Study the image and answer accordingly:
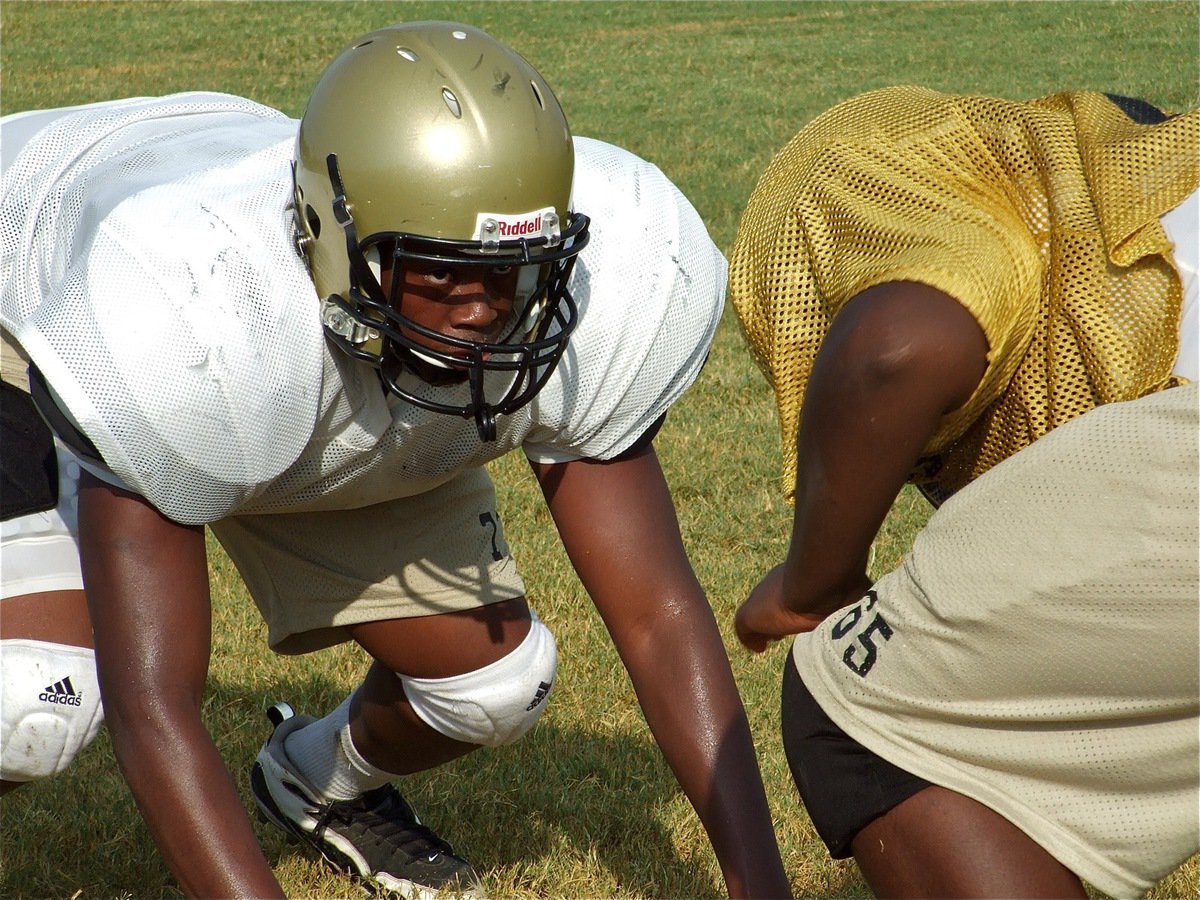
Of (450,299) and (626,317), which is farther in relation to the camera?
(626,317)

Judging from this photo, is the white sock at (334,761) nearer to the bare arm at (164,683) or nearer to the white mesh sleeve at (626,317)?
the white mesh sleeve at (626,317)

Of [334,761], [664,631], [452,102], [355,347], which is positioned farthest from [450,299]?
[334,761]

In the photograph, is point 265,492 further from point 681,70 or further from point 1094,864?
point 681,70

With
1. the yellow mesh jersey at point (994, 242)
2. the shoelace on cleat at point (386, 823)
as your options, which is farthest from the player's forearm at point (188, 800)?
the shoelace on cleat at point (386, 823)

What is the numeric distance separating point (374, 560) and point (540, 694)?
1.26 feet

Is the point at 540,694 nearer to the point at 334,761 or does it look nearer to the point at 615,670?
the point at 334,761

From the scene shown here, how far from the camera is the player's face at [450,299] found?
2.12 meters

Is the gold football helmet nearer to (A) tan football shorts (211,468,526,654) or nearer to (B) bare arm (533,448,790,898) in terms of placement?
(B) bare arm (533,448,790,898)

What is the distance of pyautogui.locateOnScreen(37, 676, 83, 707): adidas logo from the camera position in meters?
2.45

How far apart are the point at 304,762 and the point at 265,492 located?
1000mm

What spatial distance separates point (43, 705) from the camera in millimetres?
2441

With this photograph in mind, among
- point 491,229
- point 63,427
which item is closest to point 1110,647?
point 491,229

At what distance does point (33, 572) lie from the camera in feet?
8.29

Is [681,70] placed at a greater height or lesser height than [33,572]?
lesser
